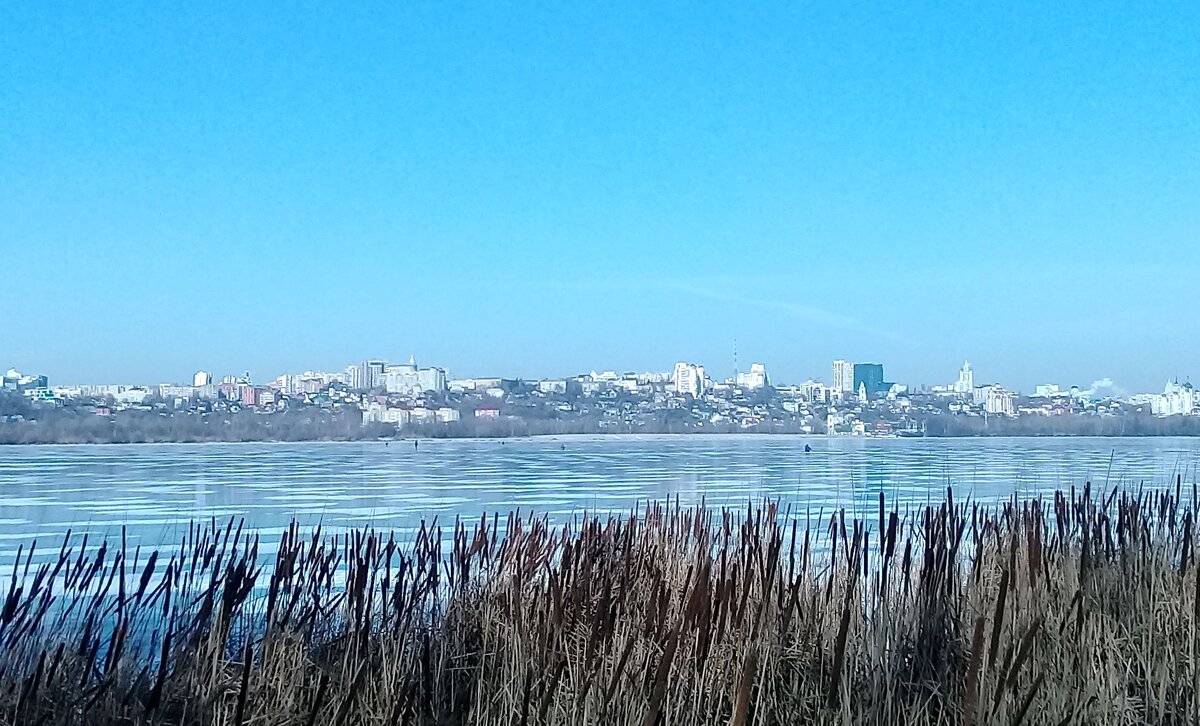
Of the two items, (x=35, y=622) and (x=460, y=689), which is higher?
(x=35, y=622)

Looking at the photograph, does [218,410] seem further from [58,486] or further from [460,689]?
[460,689]

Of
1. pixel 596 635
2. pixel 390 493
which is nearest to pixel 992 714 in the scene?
pixel 596 635

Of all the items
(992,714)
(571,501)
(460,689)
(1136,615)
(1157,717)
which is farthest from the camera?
(571,501)

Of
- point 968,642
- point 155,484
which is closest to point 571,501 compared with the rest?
point 155,484

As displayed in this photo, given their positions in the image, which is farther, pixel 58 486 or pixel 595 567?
pixel 58 486

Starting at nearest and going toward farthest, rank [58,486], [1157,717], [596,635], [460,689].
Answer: [596,635]
[1157,717]
[460,689]
[58,486]

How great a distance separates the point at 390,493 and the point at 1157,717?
19.3 m

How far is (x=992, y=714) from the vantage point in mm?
3297

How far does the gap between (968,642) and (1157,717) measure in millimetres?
806

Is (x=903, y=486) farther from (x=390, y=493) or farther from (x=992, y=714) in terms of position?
(x=992, y=714)

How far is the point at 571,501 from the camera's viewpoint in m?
20.1

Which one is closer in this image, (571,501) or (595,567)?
(595,567)

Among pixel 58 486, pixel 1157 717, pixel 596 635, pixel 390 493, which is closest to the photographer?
pixel 596 635

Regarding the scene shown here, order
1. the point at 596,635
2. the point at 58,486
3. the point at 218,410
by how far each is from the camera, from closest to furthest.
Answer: the point at 596,635 < the point at 58,486 < the point at 218,410
